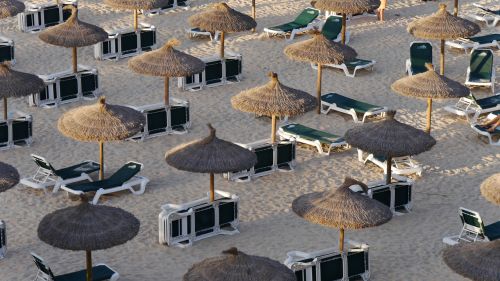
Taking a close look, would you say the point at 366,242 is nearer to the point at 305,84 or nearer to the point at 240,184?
the point at 240,184

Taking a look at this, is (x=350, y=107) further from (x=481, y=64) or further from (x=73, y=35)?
(x=73, y=35)

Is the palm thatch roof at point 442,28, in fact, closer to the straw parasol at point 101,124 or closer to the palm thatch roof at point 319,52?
the palm thatch roof at point 319,52

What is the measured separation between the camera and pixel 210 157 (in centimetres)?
2170

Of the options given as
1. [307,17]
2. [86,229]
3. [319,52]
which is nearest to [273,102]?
[319,52]

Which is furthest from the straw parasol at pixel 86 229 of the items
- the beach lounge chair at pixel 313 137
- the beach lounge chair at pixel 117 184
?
the beach lounge chair at pixel 313 137

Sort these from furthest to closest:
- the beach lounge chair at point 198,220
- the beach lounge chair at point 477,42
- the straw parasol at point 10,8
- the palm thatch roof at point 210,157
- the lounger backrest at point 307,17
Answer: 1. the lounger backrest at point 307,17
2. the beach lounge chair at point 477,42
3. the straw parasol at point 10,8
4. the palm thatch roof at point 210,157
5. the beach lounge chair at point 198,220

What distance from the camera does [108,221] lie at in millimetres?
19266

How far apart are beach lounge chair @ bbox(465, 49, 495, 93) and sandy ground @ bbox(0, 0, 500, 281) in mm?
296

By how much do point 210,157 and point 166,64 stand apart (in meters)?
4.53

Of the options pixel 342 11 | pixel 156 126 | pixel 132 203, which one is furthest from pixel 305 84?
pixel 132 203

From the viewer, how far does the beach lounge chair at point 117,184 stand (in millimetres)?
22812

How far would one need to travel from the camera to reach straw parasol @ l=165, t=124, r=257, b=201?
2161 cm

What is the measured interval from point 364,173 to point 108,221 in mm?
6475

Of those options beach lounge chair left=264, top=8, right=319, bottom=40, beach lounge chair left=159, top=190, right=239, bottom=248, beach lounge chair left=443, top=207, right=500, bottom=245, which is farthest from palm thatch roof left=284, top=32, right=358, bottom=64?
beach lounge chair left=443, top=207, right=500, bottom=245
